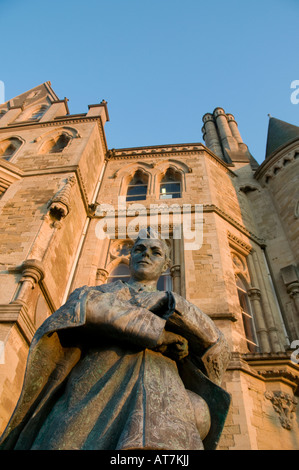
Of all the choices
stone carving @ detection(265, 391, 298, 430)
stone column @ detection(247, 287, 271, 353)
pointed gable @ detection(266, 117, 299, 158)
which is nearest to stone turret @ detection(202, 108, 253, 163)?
pointed gable @ detection(266, 117, 299, 158)

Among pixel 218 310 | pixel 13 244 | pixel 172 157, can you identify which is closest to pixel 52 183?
pixel 13 244

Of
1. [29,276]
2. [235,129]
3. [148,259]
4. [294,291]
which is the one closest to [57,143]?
[29,276]

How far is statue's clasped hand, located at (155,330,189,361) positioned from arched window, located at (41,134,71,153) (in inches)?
439

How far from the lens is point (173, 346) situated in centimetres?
233

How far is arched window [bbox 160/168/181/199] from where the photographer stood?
12242 millimetres

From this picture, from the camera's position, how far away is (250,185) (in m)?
13.5

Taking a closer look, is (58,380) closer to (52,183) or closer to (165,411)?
(165,411)

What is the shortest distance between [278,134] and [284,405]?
1308cm

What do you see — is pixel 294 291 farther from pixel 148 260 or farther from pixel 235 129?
pixel 235 129

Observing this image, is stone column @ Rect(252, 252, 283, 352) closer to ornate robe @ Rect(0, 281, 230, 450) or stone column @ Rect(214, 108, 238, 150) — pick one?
ornate robe @ Rect(0, 281, 230, 450)

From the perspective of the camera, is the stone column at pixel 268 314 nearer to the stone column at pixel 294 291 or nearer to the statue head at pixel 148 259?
the stone column at pixel 294 291

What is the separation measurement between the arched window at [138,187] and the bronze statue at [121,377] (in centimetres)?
982

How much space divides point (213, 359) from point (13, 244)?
579 cm

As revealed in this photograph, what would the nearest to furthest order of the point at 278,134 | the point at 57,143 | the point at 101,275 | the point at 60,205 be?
the point at 60,205, the point at 101,275, the point at 57,143, the point at 278,134
